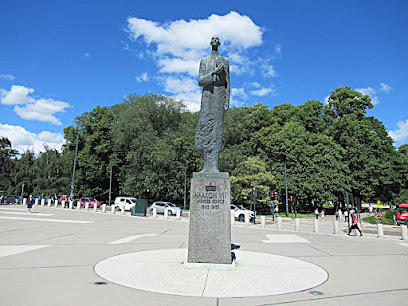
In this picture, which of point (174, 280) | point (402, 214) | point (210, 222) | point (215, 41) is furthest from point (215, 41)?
point (402, 214)

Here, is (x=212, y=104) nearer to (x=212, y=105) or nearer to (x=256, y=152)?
(x=212, y=105)

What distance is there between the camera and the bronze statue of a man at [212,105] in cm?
766

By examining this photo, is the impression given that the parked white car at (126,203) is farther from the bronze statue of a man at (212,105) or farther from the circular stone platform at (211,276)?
the bronze statue of a man at (212,105)

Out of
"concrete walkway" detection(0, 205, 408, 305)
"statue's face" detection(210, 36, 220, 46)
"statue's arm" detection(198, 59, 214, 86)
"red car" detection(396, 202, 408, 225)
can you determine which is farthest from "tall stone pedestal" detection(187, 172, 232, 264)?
"red car" detection(396, 202, 408, 225)

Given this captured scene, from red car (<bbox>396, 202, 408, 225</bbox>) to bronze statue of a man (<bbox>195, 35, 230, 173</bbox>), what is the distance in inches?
925

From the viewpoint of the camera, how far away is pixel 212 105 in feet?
25.6

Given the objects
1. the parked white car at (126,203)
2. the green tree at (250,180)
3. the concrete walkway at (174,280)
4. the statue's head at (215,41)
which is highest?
the statue's head at (215,41)

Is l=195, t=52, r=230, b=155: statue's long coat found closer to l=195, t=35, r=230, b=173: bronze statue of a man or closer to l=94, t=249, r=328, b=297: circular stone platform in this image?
l=195, t=35, r=230, b=173: bronze statue of a man

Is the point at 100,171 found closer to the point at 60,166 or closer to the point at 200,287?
the point at 60,166

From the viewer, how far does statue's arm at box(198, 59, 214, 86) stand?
25.1ft

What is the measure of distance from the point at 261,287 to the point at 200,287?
3.75 feet

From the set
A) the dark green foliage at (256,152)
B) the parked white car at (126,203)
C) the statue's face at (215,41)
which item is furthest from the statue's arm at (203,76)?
the parked white car at (126,203)

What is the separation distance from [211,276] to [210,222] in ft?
4.09

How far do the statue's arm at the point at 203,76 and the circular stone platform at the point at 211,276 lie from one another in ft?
15.7
